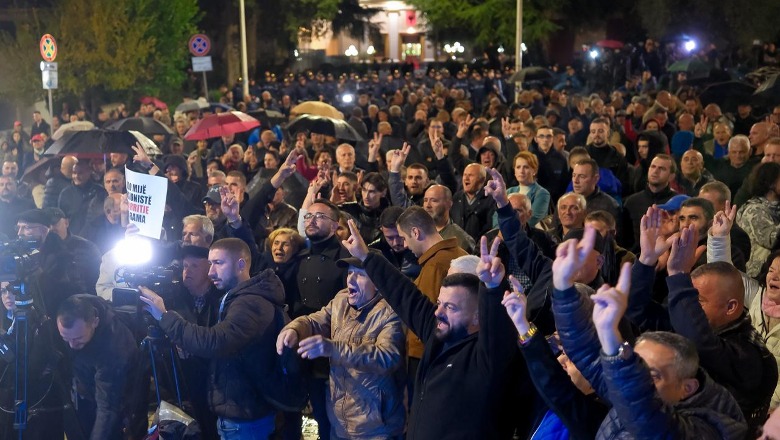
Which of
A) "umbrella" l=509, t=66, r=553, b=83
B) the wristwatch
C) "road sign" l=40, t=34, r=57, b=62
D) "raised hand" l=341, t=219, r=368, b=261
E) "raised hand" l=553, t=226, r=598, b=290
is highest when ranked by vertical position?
"road sign" l=40, t=34, r=57, b=62

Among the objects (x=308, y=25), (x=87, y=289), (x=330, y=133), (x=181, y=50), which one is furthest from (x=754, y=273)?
(x=308, y=25)

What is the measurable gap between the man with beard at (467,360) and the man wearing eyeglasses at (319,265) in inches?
89.2

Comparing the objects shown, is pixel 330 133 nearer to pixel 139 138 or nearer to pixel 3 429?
pixel 139 138

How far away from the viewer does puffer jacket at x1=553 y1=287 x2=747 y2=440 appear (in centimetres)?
365

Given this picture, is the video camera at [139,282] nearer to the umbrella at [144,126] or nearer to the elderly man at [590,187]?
the elderly man at [590,187]

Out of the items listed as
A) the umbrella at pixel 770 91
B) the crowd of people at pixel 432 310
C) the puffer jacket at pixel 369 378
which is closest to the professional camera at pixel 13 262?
the crowd of people at pixel 432 310

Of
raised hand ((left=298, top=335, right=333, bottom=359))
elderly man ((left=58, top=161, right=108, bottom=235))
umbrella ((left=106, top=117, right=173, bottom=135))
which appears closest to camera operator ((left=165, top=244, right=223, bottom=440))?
raised hand ((left=298, top=335, right=333, bottom=359))

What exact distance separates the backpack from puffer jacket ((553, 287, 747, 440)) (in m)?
2.28

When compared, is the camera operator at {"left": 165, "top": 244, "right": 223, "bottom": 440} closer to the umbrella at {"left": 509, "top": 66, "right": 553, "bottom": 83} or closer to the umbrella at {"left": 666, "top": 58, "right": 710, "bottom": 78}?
the umbrella at {"left": 509, "top": 66, "right": 553, "bottom": 83}

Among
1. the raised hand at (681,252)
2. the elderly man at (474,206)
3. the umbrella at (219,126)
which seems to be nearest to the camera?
the raised hand at (681,252)

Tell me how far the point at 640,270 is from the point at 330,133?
28.8 feet

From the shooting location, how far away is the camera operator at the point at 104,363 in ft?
20.1

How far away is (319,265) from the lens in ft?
24.1

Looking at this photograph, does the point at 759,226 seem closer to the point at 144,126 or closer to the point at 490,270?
the point at 490,270
